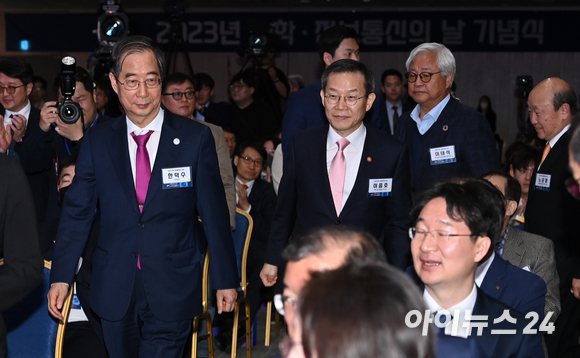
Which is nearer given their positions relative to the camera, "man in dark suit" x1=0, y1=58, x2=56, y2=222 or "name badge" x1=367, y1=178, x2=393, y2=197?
"name badge" x1=367, y1=178, x2=393, y2=197

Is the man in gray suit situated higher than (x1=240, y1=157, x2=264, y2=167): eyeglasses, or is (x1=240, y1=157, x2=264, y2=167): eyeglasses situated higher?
(x1=240, y1=157, x2=264, y2=167): eyeglasses

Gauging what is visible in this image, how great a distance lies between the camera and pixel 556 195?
3156 mm

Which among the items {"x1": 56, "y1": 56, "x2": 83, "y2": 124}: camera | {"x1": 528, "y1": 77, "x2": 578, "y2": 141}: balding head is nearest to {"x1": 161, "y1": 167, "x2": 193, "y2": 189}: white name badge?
{"x1": 56, "y1": 56, "x2": 83, "y2": 124}: camera

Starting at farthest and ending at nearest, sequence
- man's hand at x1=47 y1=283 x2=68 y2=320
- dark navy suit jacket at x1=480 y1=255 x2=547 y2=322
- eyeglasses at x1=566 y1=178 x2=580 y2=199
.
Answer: man's hand at x1=47 y1=283 x2=68 y2=320, dark navy suit jacket at x1=480 y1=255 x2=547 y2=322, eyeglasses at x1=566 y1=178 x2=580 y2=199

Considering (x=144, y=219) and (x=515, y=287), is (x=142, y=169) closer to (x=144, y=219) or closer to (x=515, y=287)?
(x=144, y=219)

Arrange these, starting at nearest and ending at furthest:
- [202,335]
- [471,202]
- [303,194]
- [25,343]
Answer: [471,202] → [25,343] → [303,194] → [202,335]

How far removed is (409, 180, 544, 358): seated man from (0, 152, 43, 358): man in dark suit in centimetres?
99

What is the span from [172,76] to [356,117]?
1.72 metres

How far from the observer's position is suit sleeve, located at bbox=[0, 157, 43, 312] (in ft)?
5.26

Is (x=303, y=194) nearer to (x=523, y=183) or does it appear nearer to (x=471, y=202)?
(x=471, y=202)

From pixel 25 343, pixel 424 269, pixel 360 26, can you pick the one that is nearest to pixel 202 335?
pixel 25 343

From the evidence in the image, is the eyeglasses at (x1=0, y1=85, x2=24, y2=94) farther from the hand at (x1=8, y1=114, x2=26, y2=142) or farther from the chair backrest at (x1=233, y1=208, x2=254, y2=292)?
the chair backrest at (x1=233, y1=208, x2=254, y2=292)

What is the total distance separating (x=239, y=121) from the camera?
566cm

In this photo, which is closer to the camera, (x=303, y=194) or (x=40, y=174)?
(x=303, y=194)
